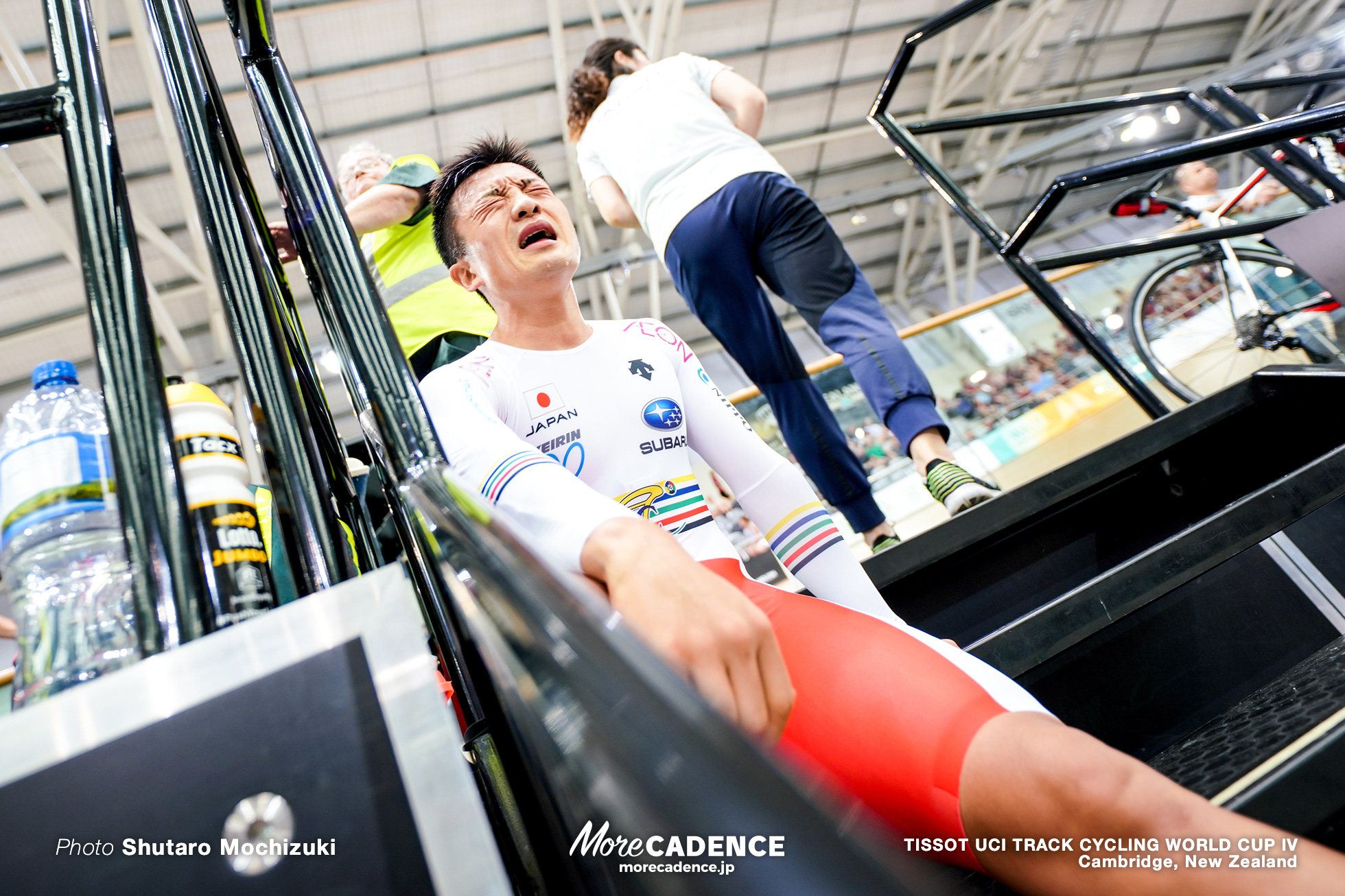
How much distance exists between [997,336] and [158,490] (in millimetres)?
4216

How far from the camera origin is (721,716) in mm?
240

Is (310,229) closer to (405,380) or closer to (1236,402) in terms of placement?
(405,380)

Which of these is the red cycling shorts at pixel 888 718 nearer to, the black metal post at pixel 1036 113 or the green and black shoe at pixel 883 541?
the green and black shoe at pixel 883 541

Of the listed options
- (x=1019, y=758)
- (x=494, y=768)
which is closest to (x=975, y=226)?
(x=1019, y=758)

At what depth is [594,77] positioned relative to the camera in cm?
211

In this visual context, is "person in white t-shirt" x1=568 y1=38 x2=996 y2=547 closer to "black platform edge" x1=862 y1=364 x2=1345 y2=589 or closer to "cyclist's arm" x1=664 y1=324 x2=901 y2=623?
"black platform edge" x1=862 y1=364 x2=1345 y2=589

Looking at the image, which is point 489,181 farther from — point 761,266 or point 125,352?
point 761,266

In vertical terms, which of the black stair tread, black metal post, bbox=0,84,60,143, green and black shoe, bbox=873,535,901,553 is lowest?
the black stair tread

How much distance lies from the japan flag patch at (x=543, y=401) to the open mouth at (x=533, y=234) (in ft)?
0.83

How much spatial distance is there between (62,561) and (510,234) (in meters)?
0.70

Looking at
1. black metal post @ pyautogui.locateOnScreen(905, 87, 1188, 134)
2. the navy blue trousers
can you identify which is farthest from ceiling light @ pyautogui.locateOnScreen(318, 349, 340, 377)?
black metal post @ pyautogui.locateOnScreen(905, 87, 1188, 134)

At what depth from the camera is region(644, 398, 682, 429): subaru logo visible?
1033mm

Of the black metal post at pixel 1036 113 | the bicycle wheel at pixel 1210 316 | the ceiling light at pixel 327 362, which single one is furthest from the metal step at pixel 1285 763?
the ceiling light at pixel 327 362

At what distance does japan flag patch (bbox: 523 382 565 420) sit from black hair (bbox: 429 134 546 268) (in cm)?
35
